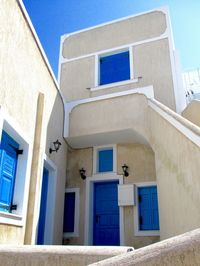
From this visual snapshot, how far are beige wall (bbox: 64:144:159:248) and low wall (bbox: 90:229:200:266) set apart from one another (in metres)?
5.82

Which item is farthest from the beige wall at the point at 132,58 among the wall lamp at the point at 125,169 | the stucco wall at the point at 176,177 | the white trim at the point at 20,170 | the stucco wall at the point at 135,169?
the white trim at the point at 20,170

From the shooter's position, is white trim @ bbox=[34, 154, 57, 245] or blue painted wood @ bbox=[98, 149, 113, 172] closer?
white trim @ bbox=[34, 154, 57, 245]

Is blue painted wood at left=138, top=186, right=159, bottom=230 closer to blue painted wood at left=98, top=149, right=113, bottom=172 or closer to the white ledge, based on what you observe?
blue painted wood at left=98, top=149, right=113, bottom=172

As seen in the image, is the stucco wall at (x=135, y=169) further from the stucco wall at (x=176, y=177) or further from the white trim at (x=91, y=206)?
the stucco wall at (x=176, y=177)

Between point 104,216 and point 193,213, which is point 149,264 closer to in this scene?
point 193,213

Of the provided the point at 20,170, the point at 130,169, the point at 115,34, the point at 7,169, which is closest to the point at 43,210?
the point at 20,170

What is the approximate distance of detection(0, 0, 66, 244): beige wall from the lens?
457 cm

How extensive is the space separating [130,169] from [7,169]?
383 cm

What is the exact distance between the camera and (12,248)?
2.76 meters

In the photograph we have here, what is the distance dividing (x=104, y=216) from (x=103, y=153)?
1.89 m

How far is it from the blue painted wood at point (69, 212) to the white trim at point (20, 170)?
276 cm

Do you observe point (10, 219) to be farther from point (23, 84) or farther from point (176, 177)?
point (176, 177)

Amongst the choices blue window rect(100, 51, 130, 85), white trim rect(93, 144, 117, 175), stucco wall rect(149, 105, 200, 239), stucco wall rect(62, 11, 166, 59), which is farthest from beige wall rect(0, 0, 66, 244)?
stucco wall rect(62, 11, 166, 59)

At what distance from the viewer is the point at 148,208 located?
7.10 m
